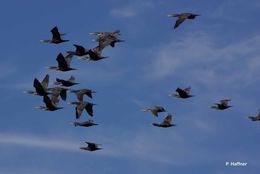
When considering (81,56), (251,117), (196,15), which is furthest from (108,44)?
(251,117)

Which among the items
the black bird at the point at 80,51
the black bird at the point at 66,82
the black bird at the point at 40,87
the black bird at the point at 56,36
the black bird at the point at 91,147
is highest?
the black bird at the point at 56,36

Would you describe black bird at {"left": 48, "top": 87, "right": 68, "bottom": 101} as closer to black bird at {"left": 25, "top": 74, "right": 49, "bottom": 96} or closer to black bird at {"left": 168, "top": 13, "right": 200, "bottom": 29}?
black bird at {"left": 25, "top": 74, "right": 49, "bottom": 96}

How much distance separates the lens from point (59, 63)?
108812 millimetres

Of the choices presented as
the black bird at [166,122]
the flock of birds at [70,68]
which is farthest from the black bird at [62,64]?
the black bird at [166,122]

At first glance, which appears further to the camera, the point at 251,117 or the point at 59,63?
the point at 251,117

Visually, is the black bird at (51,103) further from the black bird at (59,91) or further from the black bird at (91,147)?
the black bird at (91,147)

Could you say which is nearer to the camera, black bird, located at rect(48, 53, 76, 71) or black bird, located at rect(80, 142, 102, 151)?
black bird, located at rect(48, 53, 76, 71)

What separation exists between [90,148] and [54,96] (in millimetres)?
9492

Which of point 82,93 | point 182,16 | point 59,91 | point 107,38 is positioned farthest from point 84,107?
point 182,16

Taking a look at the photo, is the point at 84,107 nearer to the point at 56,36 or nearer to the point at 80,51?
the point at 80,51

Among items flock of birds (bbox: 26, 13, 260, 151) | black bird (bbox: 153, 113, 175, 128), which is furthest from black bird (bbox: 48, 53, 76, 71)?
black bird (bbox: 153, 113, 175, 128)

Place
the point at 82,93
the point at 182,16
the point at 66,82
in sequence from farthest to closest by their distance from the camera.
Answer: the point at 82,93, the point at 66,82, the point at 182,16

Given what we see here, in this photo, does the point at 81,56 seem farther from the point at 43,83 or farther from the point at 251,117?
the point at 251,117

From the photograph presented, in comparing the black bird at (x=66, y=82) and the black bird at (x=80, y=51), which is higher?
the black bird at (x=80, y=51)
